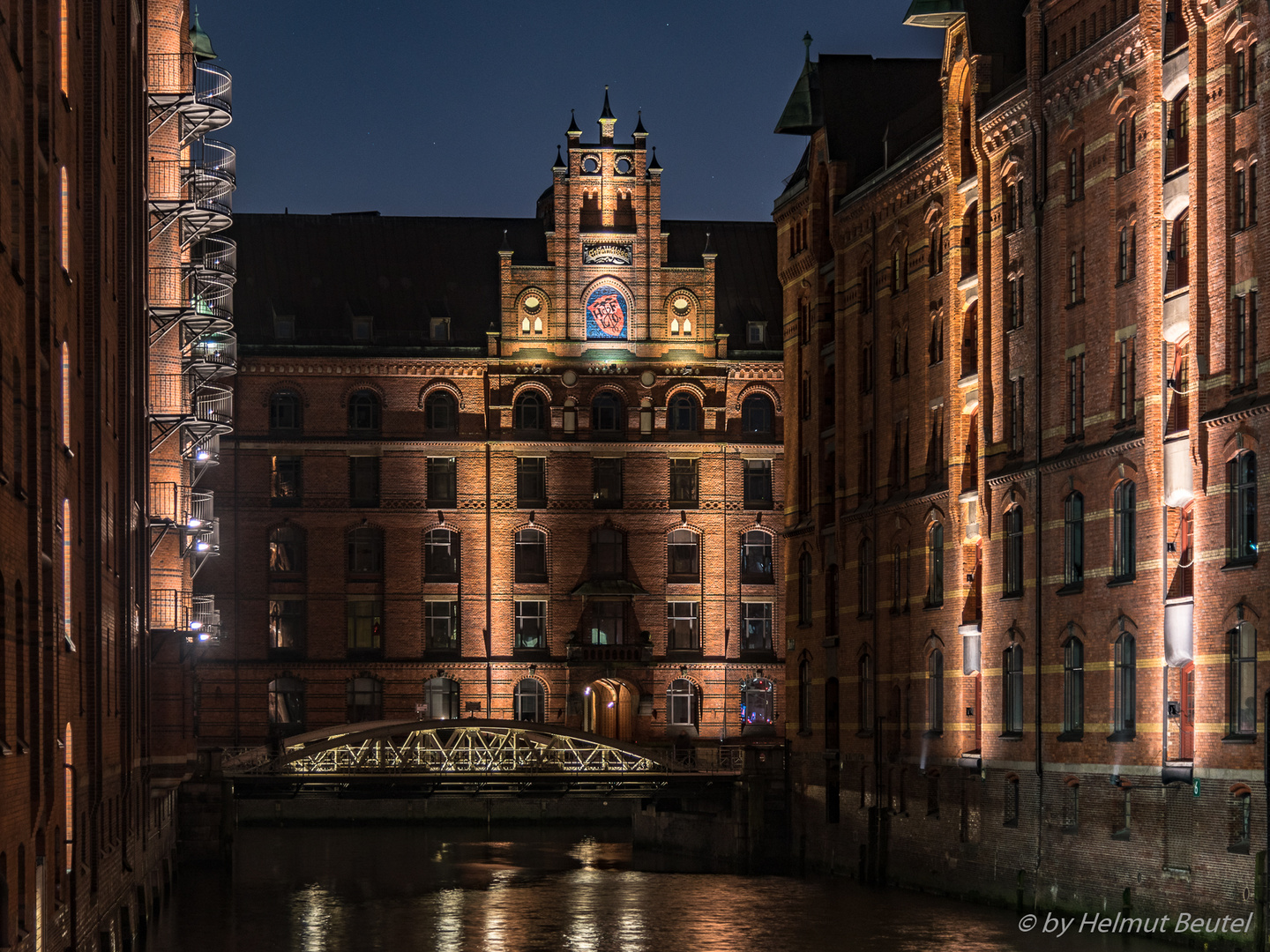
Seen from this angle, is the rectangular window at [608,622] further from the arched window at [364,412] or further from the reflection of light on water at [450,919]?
the reflection of light on water at [450,919]

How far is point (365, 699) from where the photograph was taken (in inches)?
3164

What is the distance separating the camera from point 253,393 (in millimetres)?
80812

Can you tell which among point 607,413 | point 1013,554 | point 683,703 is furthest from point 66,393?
point 607,413

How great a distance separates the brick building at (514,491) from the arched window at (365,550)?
95 mm

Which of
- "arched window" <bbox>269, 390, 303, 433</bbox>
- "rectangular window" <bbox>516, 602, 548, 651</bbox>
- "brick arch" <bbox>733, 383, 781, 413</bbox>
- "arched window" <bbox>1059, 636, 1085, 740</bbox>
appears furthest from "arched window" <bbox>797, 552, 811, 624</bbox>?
"arched window" <bbox>269, 390, 303, 433</bbox>

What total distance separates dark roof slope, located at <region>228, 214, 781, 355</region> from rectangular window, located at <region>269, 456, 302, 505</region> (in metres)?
4.41

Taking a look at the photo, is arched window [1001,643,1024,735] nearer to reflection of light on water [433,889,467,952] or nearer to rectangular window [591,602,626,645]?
reflection of light on water [433,889,467,952]

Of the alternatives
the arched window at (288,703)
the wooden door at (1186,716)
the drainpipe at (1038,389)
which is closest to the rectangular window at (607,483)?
the arched window at (288,703)

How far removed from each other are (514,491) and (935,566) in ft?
108

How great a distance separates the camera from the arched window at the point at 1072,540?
1687 inches

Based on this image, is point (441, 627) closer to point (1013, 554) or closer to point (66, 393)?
point (1013, 554)

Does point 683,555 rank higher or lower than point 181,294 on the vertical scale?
lower

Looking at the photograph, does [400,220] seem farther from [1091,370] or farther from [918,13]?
[1091,370]

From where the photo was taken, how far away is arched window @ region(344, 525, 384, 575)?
266 feet
